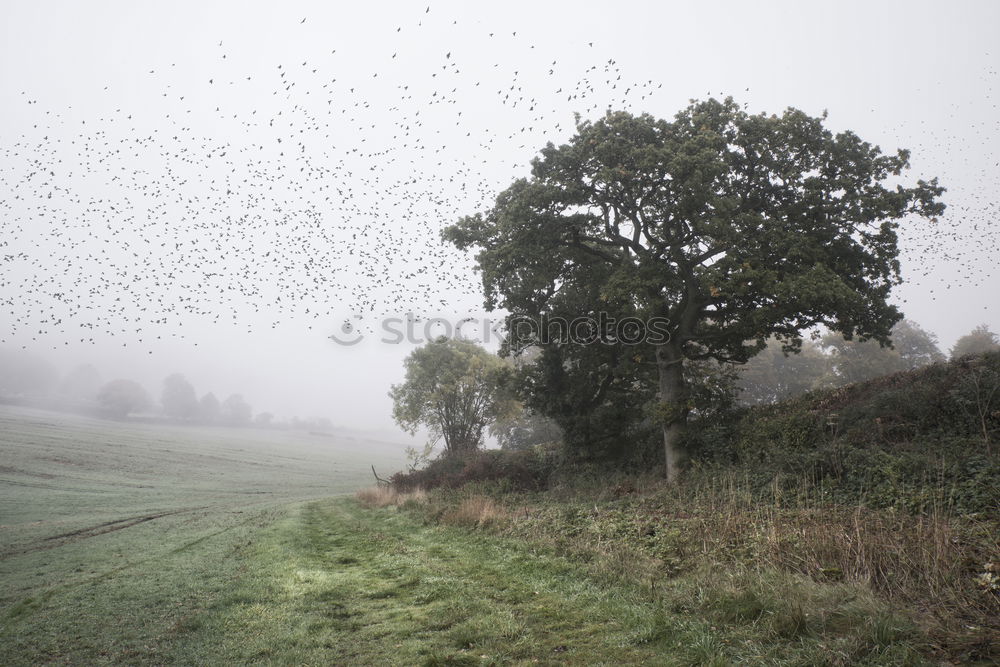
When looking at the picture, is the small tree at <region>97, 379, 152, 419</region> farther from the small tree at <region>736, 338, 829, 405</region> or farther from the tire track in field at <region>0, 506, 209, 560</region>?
the small tree at <region>736, 338, 829, 405</region>

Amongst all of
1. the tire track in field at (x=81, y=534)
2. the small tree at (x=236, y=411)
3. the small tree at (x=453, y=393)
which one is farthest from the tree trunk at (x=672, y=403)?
the small tree at (x=236, y=411)

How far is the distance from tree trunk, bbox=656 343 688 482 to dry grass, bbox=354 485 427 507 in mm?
9809

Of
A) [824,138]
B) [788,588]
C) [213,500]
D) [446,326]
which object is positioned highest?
[824,138]

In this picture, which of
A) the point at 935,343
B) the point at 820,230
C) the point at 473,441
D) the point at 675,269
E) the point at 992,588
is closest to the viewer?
the point at 992,588

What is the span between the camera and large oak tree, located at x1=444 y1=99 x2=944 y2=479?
16.8 metres

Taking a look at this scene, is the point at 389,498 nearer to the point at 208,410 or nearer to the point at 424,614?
the point at 424,614

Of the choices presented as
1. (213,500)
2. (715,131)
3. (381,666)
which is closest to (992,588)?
(381,666)

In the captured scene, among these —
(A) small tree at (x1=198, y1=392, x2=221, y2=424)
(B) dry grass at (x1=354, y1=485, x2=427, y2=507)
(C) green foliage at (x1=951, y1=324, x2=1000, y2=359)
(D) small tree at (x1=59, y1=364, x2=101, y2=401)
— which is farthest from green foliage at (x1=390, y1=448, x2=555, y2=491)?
(D) small tree at (x1=59, y1=364, x2=101, y2=401)

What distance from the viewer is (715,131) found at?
60.4ft

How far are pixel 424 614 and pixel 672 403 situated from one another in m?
14.3

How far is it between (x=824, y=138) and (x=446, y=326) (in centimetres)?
2481

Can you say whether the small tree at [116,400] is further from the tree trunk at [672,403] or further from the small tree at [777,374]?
the tree trunk at [672,403]

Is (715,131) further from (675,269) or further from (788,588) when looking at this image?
(788,588)

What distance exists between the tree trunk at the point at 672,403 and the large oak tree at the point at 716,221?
0.16 feet
